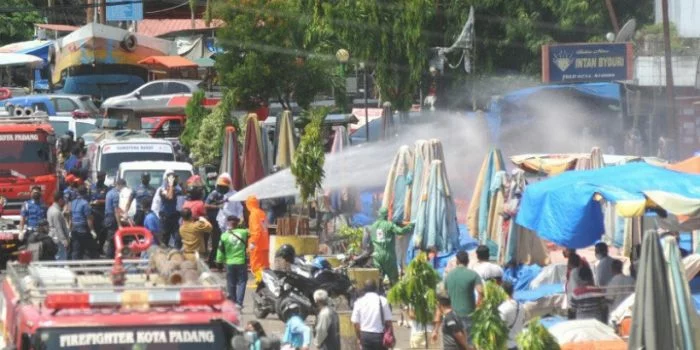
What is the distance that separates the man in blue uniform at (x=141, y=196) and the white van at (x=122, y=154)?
4.13m

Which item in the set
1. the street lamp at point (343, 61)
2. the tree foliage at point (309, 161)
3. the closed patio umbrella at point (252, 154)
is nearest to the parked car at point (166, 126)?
the street lamp at point (343, 61)

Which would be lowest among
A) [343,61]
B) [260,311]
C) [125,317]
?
[260,311]

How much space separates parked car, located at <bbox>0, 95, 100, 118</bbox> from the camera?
148 feet

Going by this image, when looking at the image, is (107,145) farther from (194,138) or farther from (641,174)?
(641,174)

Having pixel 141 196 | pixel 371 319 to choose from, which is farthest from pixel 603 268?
pixel 141 196

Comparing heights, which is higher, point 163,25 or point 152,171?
point 163,25

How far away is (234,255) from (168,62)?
2969cm

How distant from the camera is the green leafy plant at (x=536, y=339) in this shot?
13.8m

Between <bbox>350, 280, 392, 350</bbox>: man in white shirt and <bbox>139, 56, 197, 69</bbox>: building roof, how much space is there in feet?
111

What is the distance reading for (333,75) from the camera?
40.9 m

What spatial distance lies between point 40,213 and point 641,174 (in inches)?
439

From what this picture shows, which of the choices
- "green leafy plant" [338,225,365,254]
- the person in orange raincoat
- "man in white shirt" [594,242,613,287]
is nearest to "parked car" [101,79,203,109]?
"green leafy plant" [338,225,365,254]

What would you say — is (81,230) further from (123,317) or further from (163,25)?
(163,25)

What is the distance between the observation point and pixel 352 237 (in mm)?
24781
